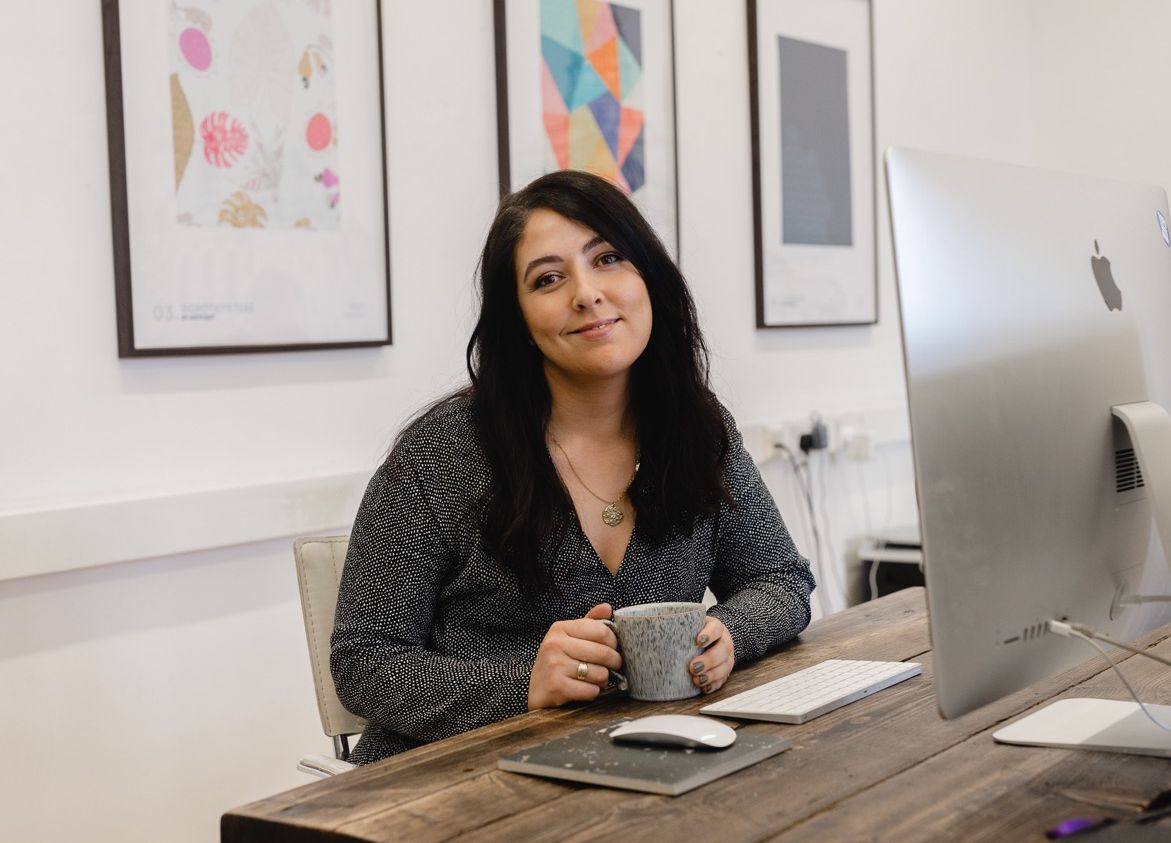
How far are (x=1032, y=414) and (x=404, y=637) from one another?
0.84 metres

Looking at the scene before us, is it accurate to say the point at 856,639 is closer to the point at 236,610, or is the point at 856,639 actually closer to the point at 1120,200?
the point at 1120,200

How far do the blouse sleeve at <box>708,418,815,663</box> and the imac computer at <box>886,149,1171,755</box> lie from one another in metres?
0.51

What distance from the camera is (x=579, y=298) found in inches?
66.7

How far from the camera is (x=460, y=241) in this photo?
2.67 m

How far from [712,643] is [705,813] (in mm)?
427

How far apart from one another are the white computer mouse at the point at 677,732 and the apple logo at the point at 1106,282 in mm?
518

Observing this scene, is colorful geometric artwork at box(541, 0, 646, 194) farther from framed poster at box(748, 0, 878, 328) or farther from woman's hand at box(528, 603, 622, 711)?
woman's hand at box(528, 603, 622, 711)

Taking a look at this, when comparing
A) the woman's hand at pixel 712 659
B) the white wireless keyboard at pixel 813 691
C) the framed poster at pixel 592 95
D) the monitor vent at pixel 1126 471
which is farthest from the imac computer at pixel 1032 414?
the framed poster at pixel 592 95

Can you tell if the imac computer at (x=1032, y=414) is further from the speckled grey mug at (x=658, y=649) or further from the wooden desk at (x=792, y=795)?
the speckled grey mug at (x=658, y=649)

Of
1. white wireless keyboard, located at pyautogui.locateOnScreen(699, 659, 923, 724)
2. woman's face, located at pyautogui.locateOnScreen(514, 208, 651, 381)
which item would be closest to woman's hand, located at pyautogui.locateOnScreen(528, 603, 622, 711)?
white wireless keyboard, located at pyautogui.locateOnScreen(699, 659, 923, 724)

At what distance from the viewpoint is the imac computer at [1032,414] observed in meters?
0.98

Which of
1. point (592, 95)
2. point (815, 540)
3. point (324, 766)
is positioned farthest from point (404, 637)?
point (815, 540)

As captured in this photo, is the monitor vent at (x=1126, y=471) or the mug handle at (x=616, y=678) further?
the mug handle at (x=616, y=678)

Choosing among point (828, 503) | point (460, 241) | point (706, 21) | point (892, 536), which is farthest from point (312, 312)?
point (892, 536)
